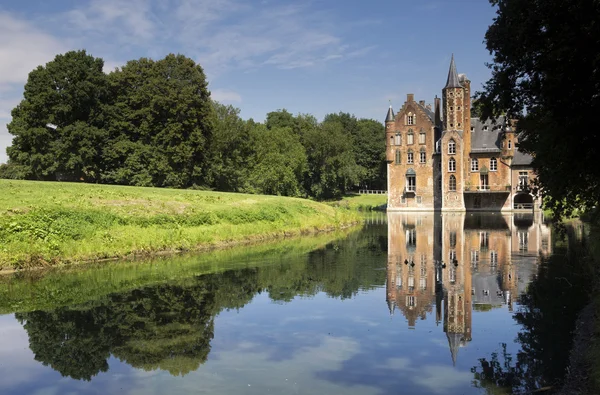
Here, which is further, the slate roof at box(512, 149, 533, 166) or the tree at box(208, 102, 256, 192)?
the slate roof at box(512, 149, 533, 166)

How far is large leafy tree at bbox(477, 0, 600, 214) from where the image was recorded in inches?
417

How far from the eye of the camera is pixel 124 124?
184ft

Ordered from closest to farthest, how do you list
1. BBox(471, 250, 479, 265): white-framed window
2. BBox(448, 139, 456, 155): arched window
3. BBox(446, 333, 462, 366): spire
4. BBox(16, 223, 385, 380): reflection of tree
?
1. BBox(446, 333, 462, 366): spire
2. BBox(16, 223, 385, 380): reflection of tree
3. BBox(471, 250, 479, 265): white-framed window
4. BBox(448, 139, 456, 155): arched window

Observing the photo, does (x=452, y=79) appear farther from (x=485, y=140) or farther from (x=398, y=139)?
(x=398, y=139)

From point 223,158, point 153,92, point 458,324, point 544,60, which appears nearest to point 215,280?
point 458,324

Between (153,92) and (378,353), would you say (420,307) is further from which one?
(153,92)

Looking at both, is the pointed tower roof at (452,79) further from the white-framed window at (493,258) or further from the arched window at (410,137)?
the white-framed window at (493,258)

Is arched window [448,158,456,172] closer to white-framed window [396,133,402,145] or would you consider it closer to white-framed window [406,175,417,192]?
white-framed window [406,175,417,192]

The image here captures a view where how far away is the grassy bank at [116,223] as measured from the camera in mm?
23203

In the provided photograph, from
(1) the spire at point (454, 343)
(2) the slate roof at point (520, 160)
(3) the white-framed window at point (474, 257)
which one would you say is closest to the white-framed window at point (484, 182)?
(2) the slate roof at point (520, 160)

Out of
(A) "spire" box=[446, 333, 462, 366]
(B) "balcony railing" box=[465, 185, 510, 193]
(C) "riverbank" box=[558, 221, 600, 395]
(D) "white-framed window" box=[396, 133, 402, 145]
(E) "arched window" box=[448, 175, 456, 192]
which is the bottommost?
(A) "spire" box=[446, 333, 462, 366]

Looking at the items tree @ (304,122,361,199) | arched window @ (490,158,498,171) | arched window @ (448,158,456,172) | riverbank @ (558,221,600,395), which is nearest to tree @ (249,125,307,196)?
tree @ (304,122,361,199)

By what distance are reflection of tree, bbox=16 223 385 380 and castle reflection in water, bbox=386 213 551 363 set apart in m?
1.93

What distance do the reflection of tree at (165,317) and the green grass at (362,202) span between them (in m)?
54.6
